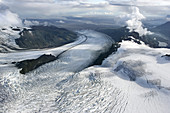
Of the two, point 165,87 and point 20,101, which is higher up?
point 165,87

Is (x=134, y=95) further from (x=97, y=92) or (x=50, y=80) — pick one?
(x=50, y=80)

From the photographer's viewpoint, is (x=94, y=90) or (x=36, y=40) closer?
(x=94, y=90)

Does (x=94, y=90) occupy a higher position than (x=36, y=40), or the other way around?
(x=36, y=40)

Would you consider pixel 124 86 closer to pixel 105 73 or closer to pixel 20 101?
pixel 105 73

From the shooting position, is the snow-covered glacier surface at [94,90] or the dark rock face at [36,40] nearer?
the snow-covered glacier surface at [94,90]

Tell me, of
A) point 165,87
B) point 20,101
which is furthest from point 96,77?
point 20,101

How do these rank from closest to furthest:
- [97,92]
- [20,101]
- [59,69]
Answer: [20,101]
[97,92]
[59,69]

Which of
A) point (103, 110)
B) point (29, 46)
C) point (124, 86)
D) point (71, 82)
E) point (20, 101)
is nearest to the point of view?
point (103, 110)

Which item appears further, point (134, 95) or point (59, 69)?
point (59, 69)

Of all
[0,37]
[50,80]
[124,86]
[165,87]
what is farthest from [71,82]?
[0,37]

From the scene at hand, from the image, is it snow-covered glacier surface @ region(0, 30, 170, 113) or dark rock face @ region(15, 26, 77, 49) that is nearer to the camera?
snow-covered glacier surface @ region(0, 30, 170, 113)
